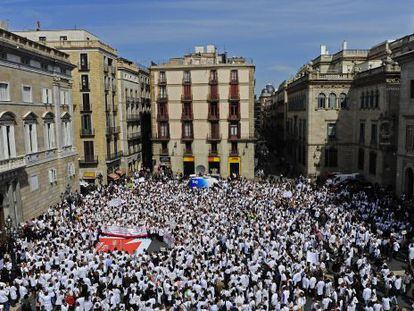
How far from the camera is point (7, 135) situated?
2866cm

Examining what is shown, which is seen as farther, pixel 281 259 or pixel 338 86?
pixel 338 86

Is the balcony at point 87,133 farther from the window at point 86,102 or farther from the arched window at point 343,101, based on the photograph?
the arched window at point 343,101

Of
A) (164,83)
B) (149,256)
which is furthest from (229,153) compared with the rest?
A: (149,256)

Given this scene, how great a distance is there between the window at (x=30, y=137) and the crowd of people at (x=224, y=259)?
17.4 feet

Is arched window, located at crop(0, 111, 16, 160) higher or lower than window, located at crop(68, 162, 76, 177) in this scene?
higher

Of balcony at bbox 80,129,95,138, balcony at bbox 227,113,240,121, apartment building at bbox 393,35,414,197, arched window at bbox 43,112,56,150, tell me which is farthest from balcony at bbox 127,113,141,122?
apartment building at bbox 393,35,414,197

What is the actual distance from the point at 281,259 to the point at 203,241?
4.82 metres

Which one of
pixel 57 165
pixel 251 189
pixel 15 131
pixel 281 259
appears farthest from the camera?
pixel 251 189

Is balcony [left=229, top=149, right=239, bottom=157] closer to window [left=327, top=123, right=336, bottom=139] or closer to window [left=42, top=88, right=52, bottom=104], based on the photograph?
window [left=327, top=123, right=336, bottom=139]

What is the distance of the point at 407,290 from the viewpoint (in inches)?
745

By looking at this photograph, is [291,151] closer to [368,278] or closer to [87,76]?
[87,76]

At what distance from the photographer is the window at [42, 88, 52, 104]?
113 ft

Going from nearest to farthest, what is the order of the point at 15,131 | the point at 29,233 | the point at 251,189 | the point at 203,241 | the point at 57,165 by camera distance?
the point at 203,241
the point at 29,233
the point at 15,131
the point at 57,165
the point at 251,189

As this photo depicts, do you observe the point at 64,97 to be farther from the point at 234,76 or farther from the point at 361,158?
the point at 361,158
